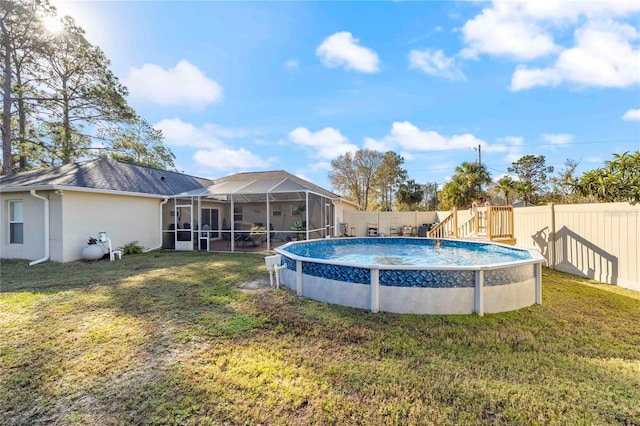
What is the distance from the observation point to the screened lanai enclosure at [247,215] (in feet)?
43.1

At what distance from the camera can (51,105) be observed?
18.4 metres

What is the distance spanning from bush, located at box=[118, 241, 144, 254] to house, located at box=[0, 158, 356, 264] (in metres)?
0.25

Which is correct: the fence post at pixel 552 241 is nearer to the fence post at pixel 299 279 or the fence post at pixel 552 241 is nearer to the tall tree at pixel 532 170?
the fence post at pixel 299 279

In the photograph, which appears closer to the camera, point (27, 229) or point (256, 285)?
point (256, 285)

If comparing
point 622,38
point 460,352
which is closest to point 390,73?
point 622,38

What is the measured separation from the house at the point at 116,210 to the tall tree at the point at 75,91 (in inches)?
288

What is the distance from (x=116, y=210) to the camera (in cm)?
1153

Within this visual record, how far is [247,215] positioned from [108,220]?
8818mm

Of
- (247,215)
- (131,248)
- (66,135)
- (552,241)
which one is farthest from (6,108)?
(552,241)

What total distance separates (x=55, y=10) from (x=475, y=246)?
26.2 metres

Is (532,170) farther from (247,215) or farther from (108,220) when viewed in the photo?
(108,220)

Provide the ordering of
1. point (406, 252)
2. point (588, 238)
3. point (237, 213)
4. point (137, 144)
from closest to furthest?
point (588, 238) < point (406, 252) < point (237, 213) < point (137, 144)

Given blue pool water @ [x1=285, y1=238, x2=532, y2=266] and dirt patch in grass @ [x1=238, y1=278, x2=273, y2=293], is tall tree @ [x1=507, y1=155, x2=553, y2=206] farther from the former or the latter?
dirt patch in grass @ [x1=238, y1=278, x2=273, y2=293]

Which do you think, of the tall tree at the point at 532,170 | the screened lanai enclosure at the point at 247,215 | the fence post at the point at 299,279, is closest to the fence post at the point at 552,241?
the fence post at the point at 299,279
